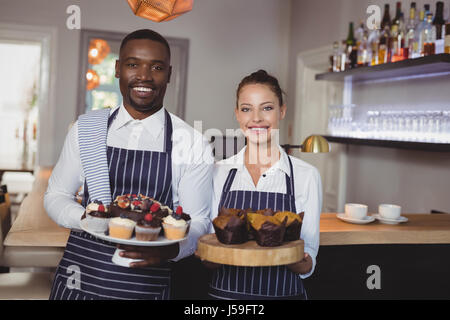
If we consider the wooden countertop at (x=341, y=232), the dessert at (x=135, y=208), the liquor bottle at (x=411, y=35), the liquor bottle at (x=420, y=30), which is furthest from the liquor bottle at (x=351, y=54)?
the dessert at (x=135, y=208)

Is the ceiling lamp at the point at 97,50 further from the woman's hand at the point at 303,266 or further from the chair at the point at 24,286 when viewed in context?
the woman's hand at the point at 303,266

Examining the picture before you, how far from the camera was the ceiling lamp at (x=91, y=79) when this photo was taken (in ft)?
16.8

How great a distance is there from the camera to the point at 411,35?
123 inches

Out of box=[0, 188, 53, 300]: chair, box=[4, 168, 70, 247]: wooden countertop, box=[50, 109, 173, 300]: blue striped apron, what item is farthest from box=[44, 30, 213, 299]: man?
box=[0, 188, 53, 300]: chair

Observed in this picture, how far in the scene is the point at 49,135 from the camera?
519 cm

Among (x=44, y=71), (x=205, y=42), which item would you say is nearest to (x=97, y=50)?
(x=44, y=71)

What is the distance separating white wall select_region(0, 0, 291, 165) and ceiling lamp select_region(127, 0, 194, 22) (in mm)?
3046

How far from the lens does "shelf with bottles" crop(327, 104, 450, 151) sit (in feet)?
9.21

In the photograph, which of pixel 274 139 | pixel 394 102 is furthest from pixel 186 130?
pixel 394 102

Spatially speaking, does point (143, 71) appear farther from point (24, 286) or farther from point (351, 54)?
point (351, 54)

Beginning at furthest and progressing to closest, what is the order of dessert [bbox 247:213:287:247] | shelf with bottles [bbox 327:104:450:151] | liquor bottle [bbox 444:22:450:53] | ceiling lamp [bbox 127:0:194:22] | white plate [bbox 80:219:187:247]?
shelf with bottles [bbox 327:104:450:151] < liquor bottle [bbox 444:22:450:53] < ceiling lamp [bbox 127:0:194:22] < dessert [bbox 247:213:287:247] < white plate [bbox 80:219:187:247]

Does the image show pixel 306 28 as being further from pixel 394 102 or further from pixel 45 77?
pixel 45 77

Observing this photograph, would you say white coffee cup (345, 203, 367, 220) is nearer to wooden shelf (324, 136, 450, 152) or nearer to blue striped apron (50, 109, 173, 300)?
wooden shelf (324, 136, 450, 152)

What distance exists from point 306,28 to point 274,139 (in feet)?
12.6
